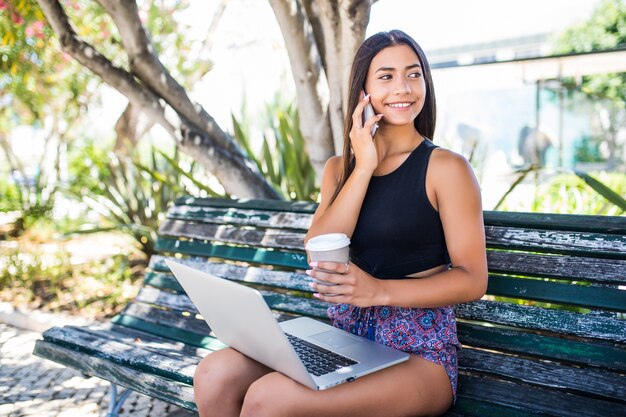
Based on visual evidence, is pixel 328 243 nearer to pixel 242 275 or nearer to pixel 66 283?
pixel 242 275

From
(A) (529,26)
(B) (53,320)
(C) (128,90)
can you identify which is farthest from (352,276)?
(A) (529,26)

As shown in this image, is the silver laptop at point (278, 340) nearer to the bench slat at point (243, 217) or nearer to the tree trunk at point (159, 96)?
the bench slat at point (243, 217)

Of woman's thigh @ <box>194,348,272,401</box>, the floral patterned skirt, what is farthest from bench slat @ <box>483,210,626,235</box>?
woman's thigh @ <box>194,348,272,401</box>

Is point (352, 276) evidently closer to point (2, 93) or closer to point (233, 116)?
point (233, 116)

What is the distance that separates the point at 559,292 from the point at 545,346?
0.62 ft

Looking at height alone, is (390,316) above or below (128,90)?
below

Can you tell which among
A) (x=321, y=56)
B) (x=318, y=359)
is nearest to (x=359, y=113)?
(x=318, y=359)

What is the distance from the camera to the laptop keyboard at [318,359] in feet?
5.99

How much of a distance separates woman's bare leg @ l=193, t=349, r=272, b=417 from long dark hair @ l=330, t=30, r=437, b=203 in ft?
2.26

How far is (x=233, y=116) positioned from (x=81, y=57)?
1351 mm

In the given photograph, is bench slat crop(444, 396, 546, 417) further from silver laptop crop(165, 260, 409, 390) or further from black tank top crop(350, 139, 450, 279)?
black tank top crop(350, 139, 450, 279)

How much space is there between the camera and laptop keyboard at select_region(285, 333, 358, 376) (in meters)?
1.82

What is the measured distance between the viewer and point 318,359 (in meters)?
1.91

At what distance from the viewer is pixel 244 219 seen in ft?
10.3
